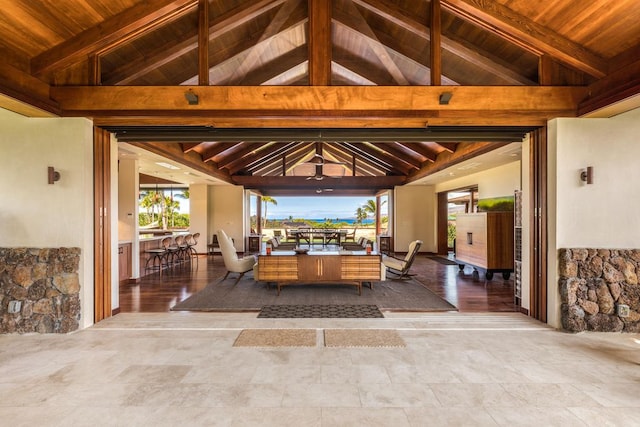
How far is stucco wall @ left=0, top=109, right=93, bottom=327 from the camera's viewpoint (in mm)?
3846

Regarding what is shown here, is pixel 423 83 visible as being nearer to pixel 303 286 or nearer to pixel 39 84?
pixel 303 286

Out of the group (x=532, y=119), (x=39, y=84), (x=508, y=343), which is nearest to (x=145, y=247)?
(x=39, y=84)

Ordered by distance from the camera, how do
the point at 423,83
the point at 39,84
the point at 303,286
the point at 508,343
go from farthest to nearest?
the point at 303,286, the point at 423,83, the point at 39,84, the point at 508,343

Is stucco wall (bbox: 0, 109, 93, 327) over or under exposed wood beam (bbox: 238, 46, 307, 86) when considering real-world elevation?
under

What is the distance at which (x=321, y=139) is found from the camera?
14.8 feet

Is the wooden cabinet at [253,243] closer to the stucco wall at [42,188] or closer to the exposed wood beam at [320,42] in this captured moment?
the stucco wall at [42,188]

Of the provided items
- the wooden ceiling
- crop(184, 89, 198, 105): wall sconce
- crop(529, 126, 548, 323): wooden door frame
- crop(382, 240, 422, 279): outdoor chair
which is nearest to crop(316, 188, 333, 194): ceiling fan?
crop(382, 240, 422, 279): outdoor chair

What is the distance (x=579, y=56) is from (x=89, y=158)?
604 cm

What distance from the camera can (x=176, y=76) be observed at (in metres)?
3.89

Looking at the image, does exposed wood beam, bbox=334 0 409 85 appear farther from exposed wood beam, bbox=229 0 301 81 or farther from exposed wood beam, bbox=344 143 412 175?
exposed wood beam, bbox=344 143 412 175

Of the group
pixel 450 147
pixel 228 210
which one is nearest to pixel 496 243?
pixel 450 147

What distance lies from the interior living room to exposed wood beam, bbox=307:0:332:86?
17mm

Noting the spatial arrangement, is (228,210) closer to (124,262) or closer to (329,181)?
(329,181)

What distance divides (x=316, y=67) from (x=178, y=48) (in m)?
1.79
